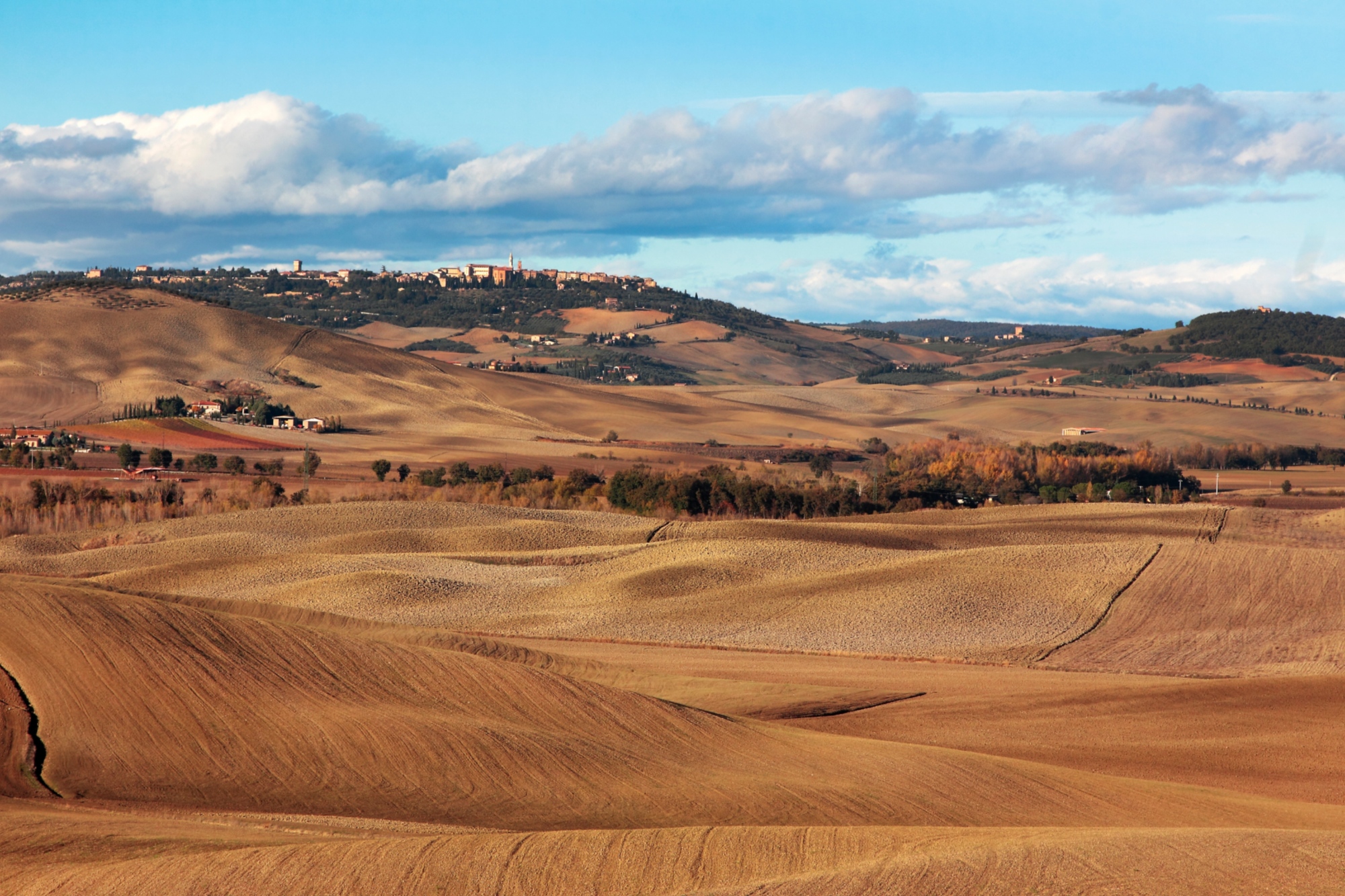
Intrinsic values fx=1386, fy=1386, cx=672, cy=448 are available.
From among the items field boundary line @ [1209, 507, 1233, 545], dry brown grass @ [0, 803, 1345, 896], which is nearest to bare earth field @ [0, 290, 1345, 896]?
dry brown grass @ [0, 803, 1345, 896]

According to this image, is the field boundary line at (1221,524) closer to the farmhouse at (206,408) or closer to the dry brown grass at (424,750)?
the dry brown grass at (424,750)

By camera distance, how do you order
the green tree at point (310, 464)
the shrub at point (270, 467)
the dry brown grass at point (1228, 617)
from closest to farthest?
the dry brown grass at point (1228, 617) < the shrub at point (270, 467) < the green tree at point (310, 464)

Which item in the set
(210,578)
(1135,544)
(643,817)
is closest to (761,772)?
(643,817)

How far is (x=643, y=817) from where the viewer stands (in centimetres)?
2238

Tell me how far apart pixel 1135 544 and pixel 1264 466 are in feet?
282

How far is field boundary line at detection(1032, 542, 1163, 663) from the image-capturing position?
48.4 metres

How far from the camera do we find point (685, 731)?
28.5 meters

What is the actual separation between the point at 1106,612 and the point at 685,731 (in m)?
31.4

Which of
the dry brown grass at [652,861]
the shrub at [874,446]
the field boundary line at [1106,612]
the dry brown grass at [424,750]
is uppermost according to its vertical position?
the dry brown grass at [652,861]

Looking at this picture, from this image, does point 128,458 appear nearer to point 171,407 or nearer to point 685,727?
point 171,407

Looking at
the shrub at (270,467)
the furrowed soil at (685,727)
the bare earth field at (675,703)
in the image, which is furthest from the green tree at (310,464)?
the furrowed soil at (685,727)

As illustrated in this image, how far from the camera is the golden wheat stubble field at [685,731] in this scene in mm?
16422

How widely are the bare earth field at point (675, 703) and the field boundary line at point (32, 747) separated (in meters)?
0.07

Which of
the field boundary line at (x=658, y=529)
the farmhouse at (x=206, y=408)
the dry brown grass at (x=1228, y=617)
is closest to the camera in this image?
the dry brown grass at (x=1228, y=617)
